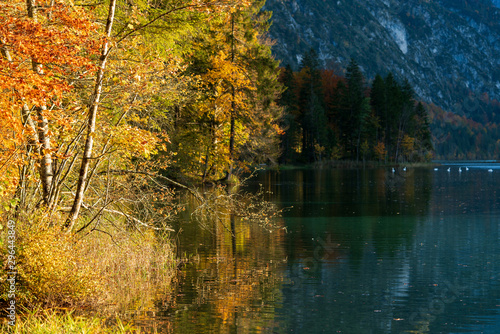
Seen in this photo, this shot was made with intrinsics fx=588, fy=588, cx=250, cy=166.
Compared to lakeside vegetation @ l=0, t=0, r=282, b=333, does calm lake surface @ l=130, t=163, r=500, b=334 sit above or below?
below

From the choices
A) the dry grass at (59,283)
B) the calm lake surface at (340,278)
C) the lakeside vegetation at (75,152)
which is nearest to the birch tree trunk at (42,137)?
the lakeside vegetation at (75,152)

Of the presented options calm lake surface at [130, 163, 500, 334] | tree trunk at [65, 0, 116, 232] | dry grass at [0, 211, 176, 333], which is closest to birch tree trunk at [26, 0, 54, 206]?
tree trunk at [65, 0, 116, 232]

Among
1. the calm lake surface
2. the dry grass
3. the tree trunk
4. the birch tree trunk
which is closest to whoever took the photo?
the dry grass

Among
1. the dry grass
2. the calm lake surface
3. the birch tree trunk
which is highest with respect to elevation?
the birch tree trunk

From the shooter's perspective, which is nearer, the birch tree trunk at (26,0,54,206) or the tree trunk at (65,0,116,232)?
the birch tree trunk at (26,0,54,206)

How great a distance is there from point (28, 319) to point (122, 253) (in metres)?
4.32

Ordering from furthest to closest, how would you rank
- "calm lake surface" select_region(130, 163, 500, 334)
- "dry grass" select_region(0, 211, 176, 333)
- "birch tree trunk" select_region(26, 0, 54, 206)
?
"calm lake surface" select_region(130, 163, 500, 334), "birch tree trunk" select_region(26, 0, 54, 206), "dry grass" select_region(0, 211, 176, 333)

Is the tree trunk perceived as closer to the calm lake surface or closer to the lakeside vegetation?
the lakeside vegetation

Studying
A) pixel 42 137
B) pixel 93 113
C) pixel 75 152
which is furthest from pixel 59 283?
pixel 75 152

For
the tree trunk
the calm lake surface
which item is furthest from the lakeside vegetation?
the calm lake surface

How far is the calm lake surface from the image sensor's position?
11.2 meters

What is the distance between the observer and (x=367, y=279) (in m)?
14.6

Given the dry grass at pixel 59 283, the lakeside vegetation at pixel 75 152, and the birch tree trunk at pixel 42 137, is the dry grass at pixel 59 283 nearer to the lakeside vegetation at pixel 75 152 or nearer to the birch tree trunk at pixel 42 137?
the lakeside vegetation at pixel 75 152

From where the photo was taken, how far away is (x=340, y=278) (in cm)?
1471
